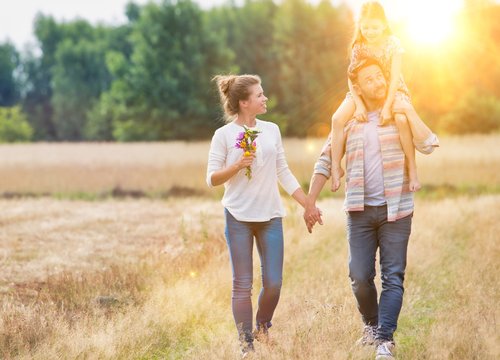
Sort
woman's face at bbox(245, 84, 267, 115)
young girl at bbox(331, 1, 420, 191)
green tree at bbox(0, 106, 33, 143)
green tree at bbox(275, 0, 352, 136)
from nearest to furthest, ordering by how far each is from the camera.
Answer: young girl at bbox(331, 1, 420, 191), woman's face at bbox(245, 84, 267, 115), green tree at bbox(275, 0, 352, 136), green tree at bbox(0, 106, 33, 143)

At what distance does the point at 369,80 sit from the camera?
4.92m

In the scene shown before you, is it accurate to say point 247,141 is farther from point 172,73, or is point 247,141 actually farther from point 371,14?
point 172,73

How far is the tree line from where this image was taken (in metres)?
A: 44.2

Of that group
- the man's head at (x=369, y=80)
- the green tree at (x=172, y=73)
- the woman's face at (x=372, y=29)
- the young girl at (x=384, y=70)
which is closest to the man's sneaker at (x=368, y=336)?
the young girl at (x=384, y=70)

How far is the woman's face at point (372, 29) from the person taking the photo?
4906 mm

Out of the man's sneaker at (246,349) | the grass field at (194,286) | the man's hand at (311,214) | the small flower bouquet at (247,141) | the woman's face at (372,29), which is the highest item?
the woman's face at (372,29)

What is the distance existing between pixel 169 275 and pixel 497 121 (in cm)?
3290

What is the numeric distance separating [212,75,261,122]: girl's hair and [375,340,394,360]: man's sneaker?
6.38 ft

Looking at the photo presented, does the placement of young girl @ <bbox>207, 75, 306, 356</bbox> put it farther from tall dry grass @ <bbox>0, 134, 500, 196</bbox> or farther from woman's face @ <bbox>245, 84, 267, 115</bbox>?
tall dry grass @ <bbox>0, 134, 500, 196</bbox>

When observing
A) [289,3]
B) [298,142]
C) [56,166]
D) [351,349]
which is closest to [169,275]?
[351,349]

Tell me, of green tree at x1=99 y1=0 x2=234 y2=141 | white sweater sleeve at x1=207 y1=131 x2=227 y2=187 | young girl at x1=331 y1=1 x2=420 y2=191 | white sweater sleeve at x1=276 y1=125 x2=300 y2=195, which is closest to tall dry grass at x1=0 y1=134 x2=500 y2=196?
white sweater sleeve at x1=276 y1=125 x2=300 y2=195

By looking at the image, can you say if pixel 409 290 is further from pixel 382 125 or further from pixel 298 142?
pixel 298 142

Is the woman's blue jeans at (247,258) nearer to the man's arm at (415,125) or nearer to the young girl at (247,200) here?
the young girl at (247,200)

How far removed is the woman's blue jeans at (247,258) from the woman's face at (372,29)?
143 cm
